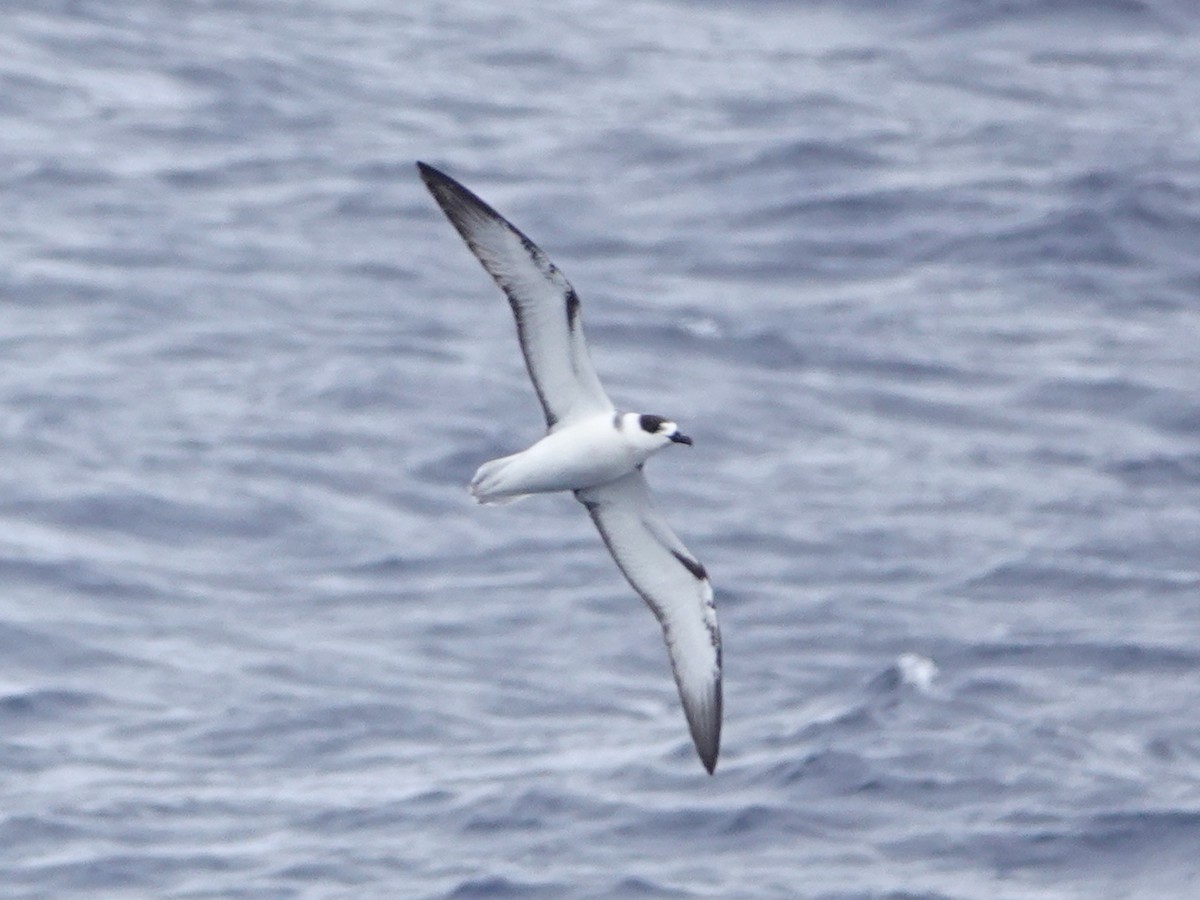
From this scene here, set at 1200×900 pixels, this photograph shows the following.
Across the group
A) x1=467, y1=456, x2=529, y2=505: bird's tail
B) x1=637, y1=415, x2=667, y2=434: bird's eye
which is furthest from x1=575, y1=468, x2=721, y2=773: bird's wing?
x1=467, y1=456, x2=529, y2=505: bird's tail

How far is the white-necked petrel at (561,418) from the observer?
1302 cm

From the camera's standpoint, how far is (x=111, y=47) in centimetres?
3500

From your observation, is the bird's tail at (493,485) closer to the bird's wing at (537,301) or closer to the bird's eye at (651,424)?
the bird's wing at (537,301)

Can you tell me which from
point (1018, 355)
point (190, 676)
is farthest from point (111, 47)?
point (190, 676)

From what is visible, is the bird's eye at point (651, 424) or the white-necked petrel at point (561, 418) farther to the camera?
the bird's eye at point (651, 424)

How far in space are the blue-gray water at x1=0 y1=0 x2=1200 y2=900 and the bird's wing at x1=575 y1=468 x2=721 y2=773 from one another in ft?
11.9

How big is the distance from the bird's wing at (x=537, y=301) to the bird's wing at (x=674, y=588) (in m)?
0.69

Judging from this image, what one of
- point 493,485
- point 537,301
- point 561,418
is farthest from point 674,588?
point 537,301

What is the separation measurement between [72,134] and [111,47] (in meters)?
2.97

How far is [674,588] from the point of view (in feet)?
48.0

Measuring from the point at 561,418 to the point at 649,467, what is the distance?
35.3ft

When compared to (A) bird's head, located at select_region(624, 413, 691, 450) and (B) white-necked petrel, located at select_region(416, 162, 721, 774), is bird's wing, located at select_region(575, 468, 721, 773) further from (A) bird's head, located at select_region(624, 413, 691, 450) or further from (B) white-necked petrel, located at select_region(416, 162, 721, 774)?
(A) bird's head, located at select_region(624, 413, 691, 450)

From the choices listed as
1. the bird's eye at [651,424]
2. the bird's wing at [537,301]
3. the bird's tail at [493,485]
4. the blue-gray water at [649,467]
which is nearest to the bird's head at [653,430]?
the bird's eye at [651,424]

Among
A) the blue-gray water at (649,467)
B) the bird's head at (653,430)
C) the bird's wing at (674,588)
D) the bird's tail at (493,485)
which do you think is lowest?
the blue-gray water at (649,467)
